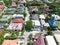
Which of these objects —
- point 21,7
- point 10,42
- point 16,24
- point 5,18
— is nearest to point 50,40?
point 10,42

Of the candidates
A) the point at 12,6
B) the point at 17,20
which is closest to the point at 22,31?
the point at 17,20

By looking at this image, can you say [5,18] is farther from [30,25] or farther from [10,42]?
[10,42]

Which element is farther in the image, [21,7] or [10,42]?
[21,7]

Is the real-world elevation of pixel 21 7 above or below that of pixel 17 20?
below

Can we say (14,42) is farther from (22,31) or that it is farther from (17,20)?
(17,20)

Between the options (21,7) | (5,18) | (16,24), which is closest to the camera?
(16,24)

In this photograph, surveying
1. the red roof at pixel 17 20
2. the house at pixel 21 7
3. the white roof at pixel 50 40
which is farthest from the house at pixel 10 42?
the house at pixel 21 7

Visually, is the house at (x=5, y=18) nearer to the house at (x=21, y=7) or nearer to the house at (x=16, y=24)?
the house at (x=16, y=24)
